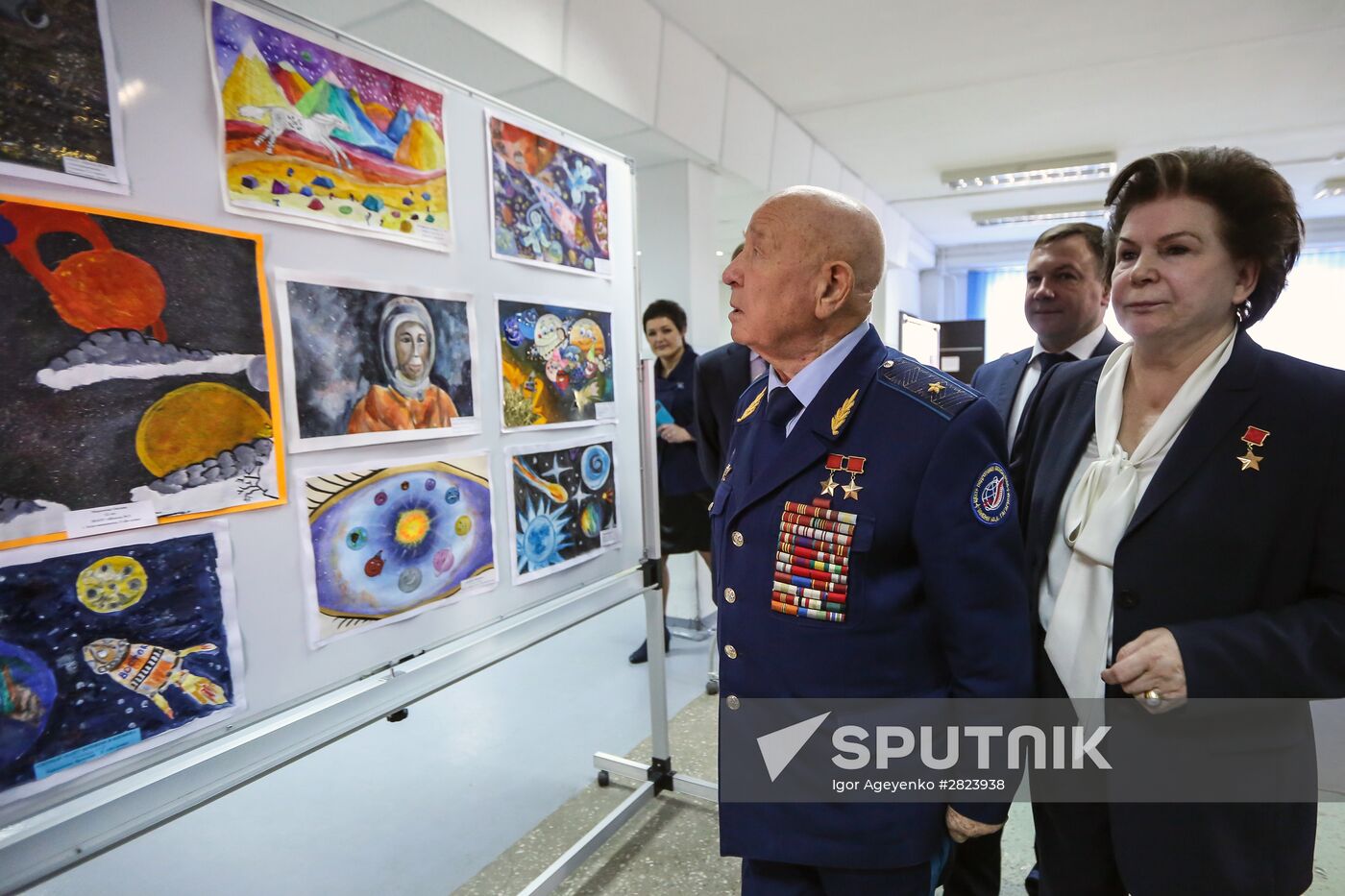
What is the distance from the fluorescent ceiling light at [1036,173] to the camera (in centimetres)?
561

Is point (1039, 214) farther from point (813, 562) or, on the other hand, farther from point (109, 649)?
point (109, 649)

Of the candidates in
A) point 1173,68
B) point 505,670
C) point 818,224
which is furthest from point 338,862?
point 1173,68

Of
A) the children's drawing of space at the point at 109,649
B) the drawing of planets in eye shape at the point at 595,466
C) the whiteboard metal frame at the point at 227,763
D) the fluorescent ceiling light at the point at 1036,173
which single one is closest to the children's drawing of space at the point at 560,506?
the drawing of planets in eye shape at the point at 595,466

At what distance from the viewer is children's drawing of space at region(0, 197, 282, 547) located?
2.73 ft

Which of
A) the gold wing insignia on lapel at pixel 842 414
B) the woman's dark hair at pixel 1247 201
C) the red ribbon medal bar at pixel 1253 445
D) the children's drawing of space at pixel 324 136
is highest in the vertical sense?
the children's drawing of space at pixel 324 136

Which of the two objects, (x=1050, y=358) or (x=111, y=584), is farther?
(x=1050, y=358)

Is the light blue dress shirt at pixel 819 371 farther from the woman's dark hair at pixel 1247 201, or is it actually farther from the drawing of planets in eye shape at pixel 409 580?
the drawing of planets in eye shape at pixel 409 580

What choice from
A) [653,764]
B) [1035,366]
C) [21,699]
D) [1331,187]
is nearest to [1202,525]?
[1035,366]

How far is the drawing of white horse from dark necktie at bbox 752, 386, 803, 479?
2.80 ft

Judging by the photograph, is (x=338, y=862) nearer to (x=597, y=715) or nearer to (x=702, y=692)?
(x=597, y=715)

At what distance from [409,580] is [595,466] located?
24.2 inches

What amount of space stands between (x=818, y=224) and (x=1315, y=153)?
7161mm

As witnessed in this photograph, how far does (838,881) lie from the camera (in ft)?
3.26

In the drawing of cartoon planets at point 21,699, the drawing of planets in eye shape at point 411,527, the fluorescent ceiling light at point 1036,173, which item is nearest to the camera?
the drawing of cartoon planets at point 21,699
